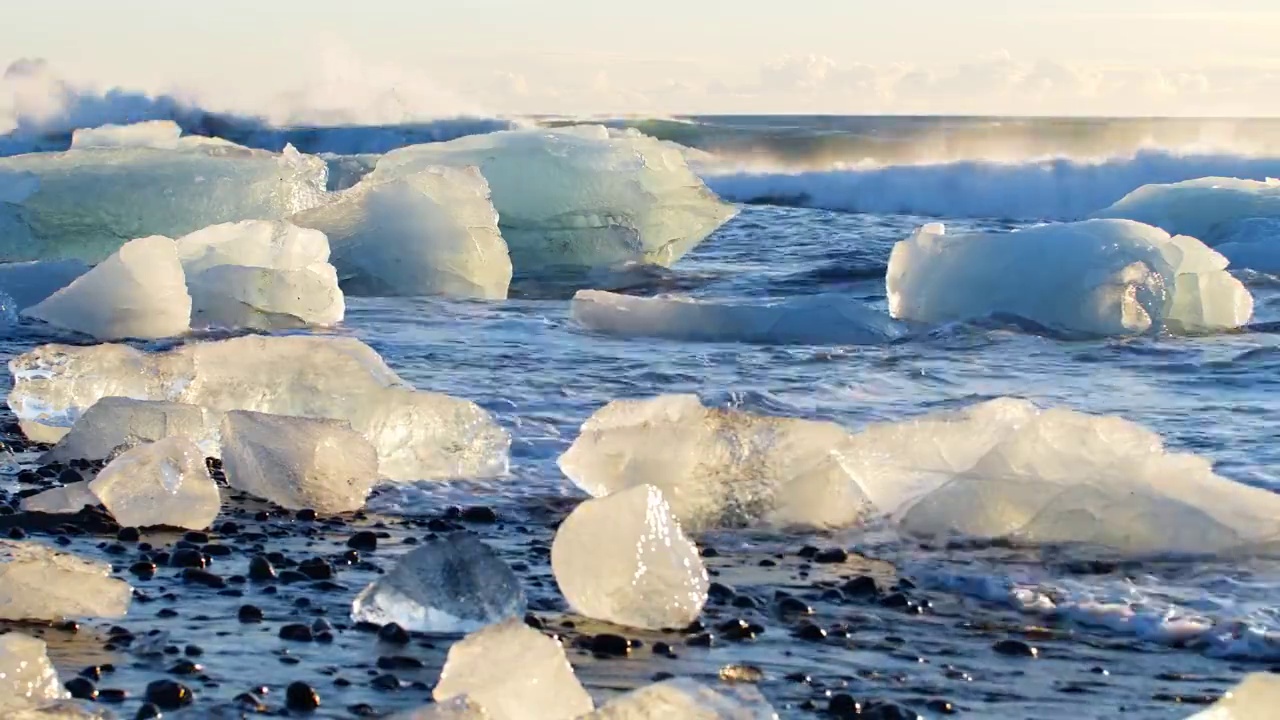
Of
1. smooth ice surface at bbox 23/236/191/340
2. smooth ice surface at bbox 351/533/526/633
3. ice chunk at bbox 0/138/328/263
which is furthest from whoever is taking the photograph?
ice chunk at bbox 0/138/328/263

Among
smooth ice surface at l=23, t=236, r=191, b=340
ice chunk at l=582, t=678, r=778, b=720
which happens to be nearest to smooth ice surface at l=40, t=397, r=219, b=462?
ice chunk at l=582, t=678, r=778, b=720

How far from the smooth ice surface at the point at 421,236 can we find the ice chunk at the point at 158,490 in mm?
5735

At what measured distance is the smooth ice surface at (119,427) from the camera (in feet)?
15.9

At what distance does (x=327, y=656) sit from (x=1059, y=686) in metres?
1.32

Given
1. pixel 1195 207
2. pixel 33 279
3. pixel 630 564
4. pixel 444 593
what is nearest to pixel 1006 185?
pixel 1195 207

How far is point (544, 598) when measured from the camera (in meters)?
3.54

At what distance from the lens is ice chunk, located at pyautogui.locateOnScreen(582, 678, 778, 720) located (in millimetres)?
2473

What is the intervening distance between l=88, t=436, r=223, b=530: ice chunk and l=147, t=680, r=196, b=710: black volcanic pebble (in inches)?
52.3

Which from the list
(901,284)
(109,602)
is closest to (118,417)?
(109,602)

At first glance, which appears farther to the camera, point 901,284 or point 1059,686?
point 901,284

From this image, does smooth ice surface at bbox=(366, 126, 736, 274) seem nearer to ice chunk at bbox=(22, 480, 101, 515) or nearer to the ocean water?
the ocean water

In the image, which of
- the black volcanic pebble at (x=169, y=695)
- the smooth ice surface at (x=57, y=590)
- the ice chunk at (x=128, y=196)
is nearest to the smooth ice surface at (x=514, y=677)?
the black volcanic pebble at (x=169, y=695)

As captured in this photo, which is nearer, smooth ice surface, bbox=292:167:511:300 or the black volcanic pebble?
the black volcanic pebble

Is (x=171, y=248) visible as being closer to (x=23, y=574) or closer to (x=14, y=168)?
(x=14, y=168)
